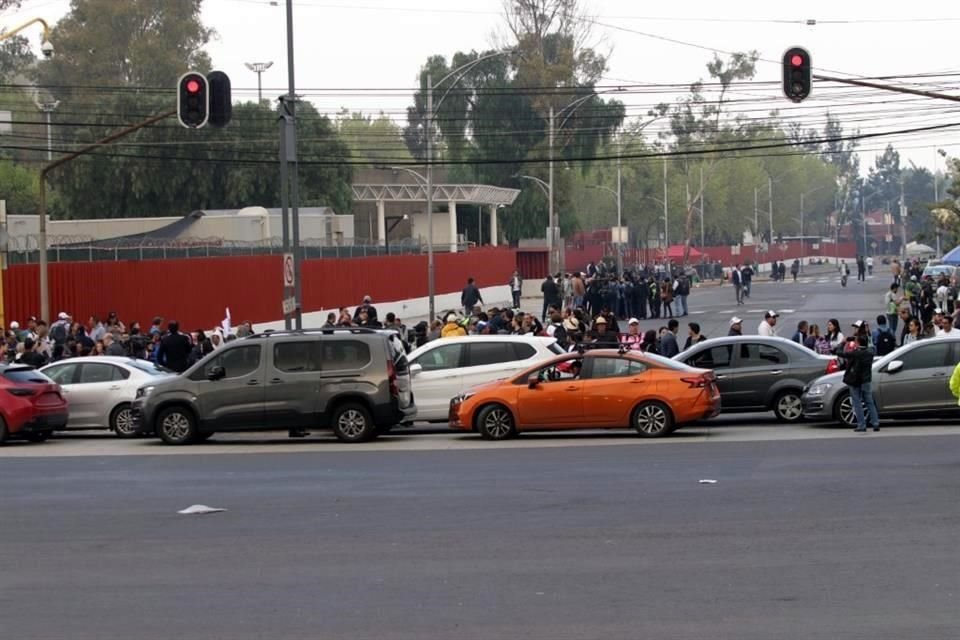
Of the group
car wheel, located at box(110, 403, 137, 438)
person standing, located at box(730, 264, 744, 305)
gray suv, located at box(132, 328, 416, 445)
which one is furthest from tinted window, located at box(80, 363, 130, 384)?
person standing, located at box(730, 264, 744, 305)

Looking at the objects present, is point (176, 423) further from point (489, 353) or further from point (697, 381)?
point (697, 381)

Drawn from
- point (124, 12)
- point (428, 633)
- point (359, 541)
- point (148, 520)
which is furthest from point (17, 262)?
point (124, 12)

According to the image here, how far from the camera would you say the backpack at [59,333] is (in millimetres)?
32422

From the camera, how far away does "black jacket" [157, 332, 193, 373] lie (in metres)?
29.4

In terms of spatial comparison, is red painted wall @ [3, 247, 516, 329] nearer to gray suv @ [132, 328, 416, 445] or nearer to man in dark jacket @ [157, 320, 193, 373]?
man in dark jacket @ [157, 320, 193, 373]

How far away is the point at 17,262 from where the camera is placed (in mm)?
39438

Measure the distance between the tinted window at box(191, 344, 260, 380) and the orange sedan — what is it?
3345mm

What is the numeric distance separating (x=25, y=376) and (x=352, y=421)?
5.43 meters

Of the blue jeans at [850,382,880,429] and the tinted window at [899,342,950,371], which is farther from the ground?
the tinted window at [899,342,950,371]

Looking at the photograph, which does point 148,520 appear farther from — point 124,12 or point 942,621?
point 124,12

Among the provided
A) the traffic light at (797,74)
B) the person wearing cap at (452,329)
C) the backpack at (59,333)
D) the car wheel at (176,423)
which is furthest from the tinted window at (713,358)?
the backpack at (59,333)

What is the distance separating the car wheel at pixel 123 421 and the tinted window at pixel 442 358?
16.2 ft

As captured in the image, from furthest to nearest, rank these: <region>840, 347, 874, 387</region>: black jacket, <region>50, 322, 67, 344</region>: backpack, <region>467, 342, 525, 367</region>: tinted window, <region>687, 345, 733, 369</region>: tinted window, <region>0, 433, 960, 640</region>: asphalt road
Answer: <region>50, 322, 67, 344</region>: backpack
<region>467, 342, 525, 367</region>: tinted window
<region>687, 345, 733, 369</region>: tinted window
<region>840, 347, 874, 387</region>: black jacket
<region>0, 433, 960, 640</region>: asphalt road

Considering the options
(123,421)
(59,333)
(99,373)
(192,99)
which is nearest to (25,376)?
(99,373)
